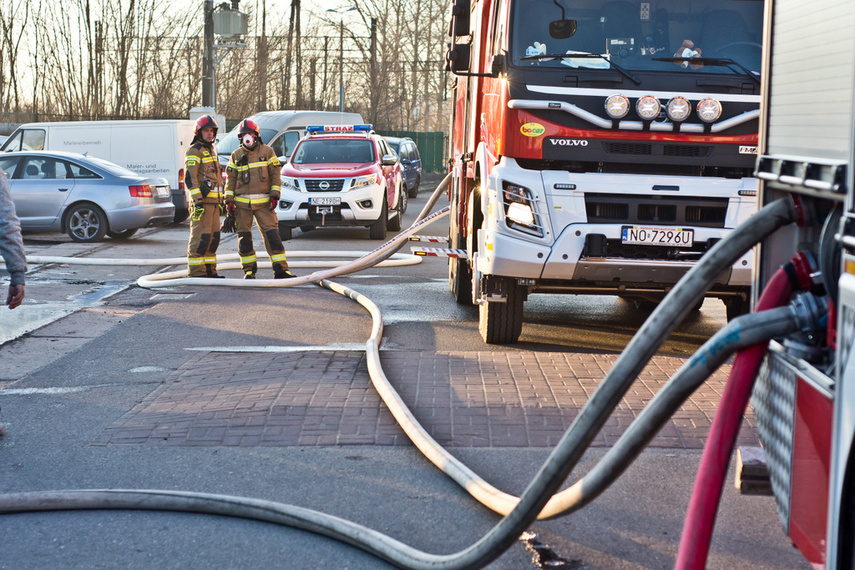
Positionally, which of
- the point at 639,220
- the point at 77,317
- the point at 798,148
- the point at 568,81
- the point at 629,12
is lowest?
the point at 77,317

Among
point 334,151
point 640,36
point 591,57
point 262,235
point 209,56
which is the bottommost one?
point 262,235

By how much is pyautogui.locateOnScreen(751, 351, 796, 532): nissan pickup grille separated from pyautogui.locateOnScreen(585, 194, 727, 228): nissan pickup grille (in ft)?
13.7

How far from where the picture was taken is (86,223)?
16609mm

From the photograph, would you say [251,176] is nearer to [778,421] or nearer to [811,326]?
[778,421]

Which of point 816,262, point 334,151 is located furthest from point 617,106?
point 334,151

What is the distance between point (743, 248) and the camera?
9.00 ft

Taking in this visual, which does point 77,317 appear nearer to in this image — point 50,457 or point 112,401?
point 112,401

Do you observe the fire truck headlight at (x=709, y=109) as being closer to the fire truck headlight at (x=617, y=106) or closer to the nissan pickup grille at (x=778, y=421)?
the fire truck headlight at (x=617, y=106)

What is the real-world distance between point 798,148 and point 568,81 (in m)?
4.38

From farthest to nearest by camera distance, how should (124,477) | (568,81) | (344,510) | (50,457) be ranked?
(568,81)
(50,457)
(124,477)
(344,510)

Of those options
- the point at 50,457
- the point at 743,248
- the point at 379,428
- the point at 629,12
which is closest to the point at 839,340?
the point at 743,248

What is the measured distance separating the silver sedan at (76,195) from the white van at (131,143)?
2721 mm

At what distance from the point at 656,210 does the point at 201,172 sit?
6.21 meters

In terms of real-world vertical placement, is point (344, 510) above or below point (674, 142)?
below
